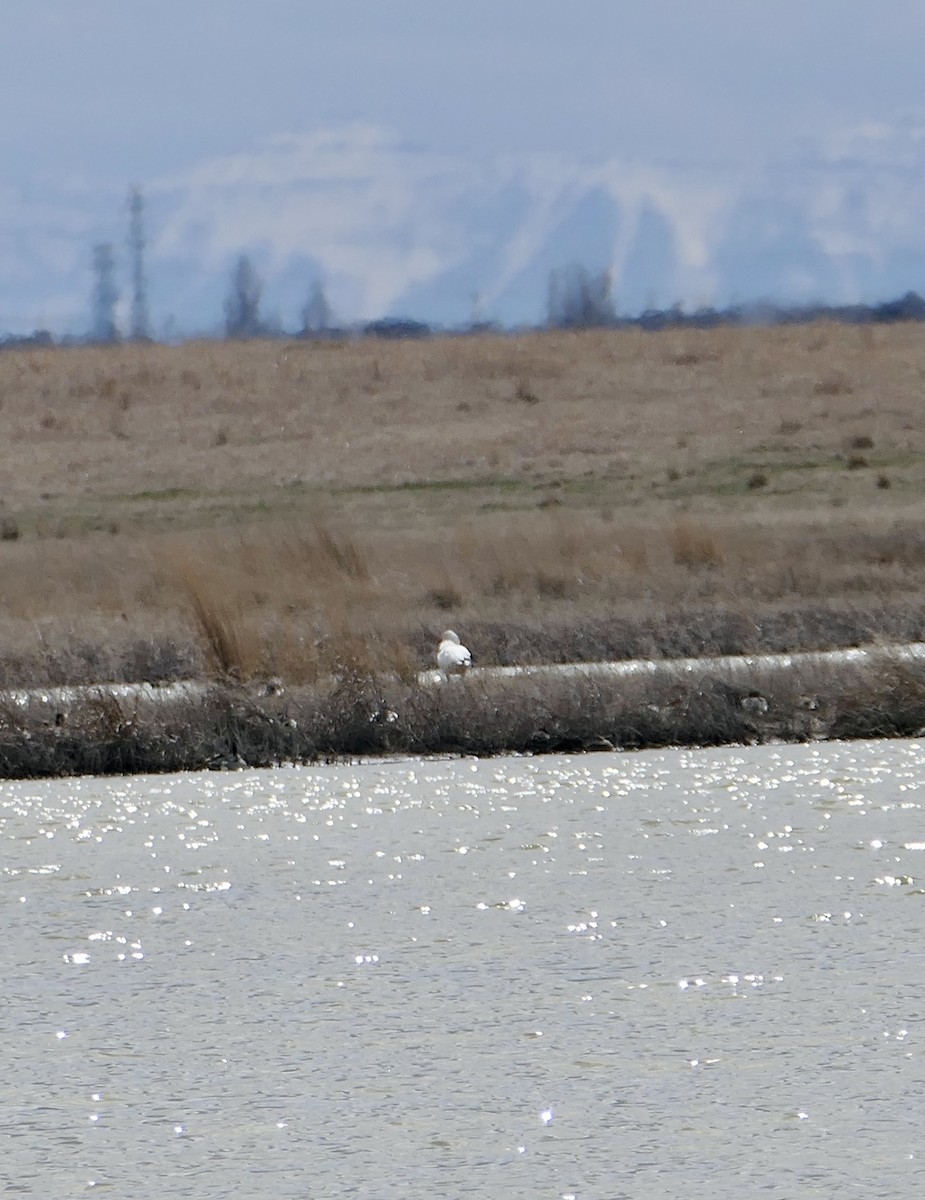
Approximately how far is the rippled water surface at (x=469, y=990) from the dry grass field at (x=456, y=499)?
136 inches

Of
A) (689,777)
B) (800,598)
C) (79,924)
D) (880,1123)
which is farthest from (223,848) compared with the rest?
(800,598)

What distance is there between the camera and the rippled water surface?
13.7ft

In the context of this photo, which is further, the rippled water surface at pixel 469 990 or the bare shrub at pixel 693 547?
the bare shrub at pixel 693 547

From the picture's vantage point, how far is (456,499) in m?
35.3

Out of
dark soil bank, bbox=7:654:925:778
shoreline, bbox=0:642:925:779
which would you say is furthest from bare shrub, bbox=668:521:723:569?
dark soil bank, bbox=7:654:925:778

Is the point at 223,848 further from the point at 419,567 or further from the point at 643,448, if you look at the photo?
the point at 643,448

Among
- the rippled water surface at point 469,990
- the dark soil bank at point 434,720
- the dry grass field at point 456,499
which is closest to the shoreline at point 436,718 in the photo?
the dark soil bank at point 434,720

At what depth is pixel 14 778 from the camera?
930 cm

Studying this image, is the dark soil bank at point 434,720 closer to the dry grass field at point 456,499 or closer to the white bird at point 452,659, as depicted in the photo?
the dry grass field at point 456,499

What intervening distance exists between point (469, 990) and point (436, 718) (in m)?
4.42

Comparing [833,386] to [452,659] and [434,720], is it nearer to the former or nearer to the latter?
[452,659]

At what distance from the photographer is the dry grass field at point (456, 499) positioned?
15688 millimetres

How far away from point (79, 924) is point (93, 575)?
17164 millimetres

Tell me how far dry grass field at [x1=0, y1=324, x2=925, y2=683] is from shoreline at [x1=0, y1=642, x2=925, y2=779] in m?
1.12
